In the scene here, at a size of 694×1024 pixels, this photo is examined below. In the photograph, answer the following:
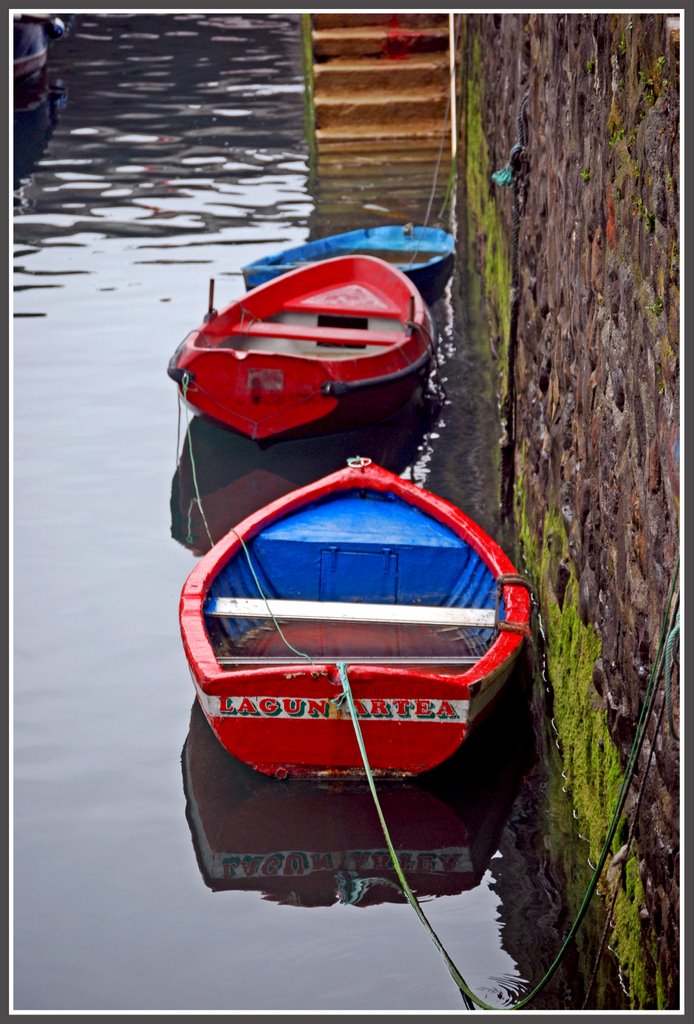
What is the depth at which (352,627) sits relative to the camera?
5.77 metres

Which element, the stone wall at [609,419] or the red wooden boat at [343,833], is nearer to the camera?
the stone wall at [609,419]

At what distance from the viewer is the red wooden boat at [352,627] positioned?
4.87 meters

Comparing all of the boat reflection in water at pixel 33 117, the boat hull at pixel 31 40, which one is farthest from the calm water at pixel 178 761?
the boat hull at pixel 31 40

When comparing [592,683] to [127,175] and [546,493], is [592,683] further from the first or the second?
[127,175]

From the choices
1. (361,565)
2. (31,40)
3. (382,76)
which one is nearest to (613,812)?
(361,565)

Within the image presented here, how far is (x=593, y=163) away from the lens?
4.92 meters

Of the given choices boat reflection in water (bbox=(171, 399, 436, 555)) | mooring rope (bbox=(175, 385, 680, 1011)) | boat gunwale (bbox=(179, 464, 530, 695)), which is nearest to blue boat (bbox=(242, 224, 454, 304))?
boat reflection in water (bbox=(171, 399, 436, 555))

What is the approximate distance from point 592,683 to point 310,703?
1.06m

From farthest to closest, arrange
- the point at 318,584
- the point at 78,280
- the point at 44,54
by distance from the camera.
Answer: the point at 44,54, the point at 78,280, the point at 318,584

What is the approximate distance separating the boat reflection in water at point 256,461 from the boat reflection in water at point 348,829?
8.50ft

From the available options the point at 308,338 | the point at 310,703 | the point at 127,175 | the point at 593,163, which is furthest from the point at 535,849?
the point at 127,175

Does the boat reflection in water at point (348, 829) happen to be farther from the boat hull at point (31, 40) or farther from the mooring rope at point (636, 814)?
the boat hull at point (31, 40)

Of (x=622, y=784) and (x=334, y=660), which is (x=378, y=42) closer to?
(x=334, y=660)

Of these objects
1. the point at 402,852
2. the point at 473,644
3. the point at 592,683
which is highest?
the point at 592,683
